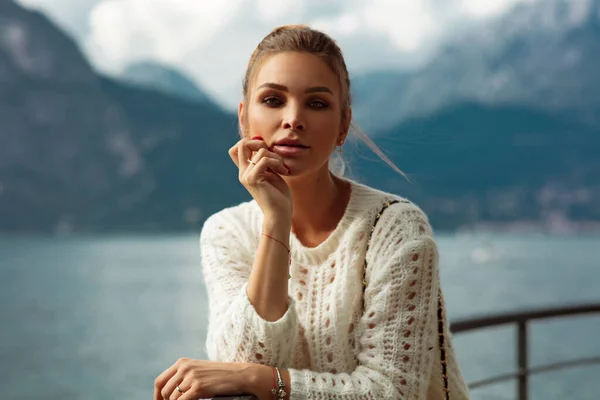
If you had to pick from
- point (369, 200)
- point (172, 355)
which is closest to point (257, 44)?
point (369, 200)

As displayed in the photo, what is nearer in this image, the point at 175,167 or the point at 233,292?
the point at 233,292

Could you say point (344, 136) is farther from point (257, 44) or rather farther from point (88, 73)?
point (88, 73)

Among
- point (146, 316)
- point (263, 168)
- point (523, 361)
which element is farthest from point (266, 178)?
point (146, 316)

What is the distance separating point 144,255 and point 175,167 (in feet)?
31.0

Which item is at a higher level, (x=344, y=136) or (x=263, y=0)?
(x=263, y=0)

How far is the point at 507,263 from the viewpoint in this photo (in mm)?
65625

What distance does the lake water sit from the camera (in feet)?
115

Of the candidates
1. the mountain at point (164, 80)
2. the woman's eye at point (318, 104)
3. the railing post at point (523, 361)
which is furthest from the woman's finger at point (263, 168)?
the mountain at point (164, 80)

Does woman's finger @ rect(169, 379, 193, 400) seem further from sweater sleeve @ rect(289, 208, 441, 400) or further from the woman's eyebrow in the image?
the woman's eyebrow

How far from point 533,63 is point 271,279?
80.2m

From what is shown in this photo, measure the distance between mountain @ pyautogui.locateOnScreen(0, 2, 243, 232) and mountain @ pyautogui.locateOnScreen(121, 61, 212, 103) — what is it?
186 cm

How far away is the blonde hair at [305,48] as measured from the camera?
126 cm

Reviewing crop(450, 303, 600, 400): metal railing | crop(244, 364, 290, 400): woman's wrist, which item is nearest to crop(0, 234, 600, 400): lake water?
crop(450, 303, 600, 400): metal railing

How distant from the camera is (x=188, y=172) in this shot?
64.6 m
